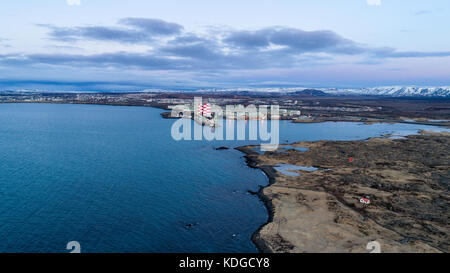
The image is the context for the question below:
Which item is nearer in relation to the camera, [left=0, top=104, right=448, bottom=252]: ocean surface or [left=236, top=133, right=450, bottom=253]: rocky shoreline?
[left=236, top=133, right=450, bottom=253]: rocky shoreline

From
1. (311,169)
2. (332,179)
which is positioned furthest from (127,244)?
(311,169)

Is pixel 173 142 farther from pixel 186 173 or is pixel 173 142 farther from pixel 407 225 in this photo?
pixel 407 225

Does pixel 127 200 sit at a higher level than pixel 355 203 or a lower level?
lower

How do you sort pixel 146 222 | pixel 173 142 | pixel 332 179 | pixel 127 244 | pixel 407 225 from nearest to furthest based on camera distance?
1. pixel 127 244
2. pixel 407 225
3. pixel 146 222
4. pixel 332 179
5. pixel 173 142

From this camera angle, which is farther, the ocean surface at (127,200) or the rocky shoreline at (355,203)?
the ocean surface at (127,200)
